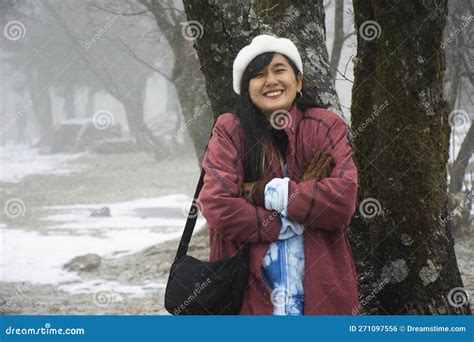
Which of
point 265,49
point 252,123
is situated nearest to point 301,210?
point 252,123

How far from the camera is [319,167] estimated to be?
292 centimetres

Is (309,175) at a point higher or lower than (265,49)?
lower

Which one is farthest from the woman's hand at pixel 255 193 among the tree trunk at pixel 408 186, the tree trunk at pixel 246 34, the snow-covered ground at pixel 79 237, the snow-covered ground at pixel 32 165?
the snow-covered ground at pixel 32 165

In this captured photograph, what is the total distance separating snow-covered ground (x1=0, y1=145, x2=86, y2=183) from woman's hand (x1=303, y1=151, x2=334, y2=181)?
23070mm

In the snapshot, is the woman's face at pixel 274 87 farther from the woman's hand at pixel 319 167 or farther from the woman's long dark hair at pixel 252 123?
the woman's hand at pixel 319 167

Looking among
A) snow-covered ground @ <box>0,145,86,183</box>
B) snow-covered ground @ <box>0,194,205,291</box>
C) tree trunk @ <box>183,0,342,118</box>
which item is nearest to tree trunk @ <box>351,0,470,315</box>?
tree trunk @ <box>183,0,342,118</box>

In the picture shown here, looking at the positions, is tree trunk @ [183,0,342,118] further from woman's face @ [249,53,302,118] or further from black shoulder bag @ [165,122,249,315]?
black shoulder bag @ [165,122,249,315]

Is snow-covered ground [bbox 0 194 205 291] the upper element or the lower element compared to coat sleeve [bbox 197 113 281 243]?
lower

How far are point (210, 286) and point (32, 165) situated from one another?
29.2 metres

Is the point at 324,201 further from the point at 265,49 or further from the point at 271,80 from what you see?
the point at 265,49

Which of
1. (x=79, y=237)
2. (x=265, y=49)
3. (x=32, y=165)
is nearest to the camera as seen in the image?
(x=265, y=49)

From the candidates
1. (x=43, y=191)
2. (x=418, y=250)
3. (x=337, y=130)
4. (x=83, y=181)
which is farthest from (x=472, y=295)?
(x=83, y=181)

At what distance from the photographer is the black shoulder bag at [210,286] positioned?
2.89m

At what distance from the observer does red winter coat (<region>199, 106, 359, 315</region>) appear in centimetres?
282
